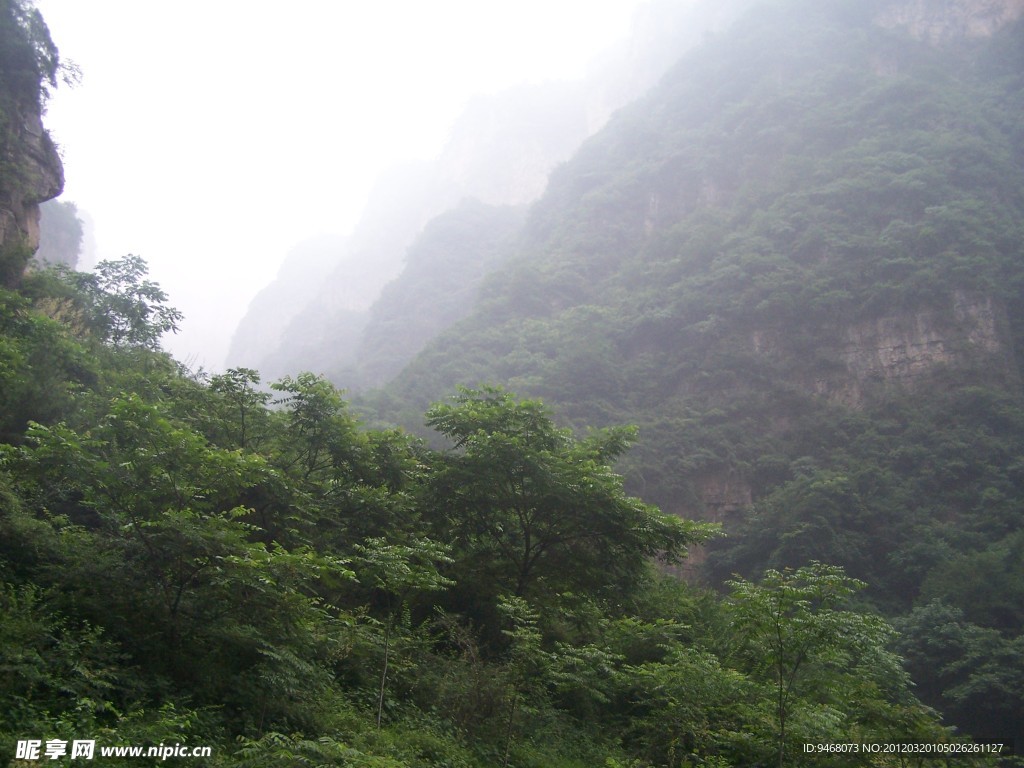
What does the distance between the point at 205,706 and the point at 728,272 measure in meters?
40.8

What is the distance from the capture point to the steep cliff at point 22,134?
690 inches

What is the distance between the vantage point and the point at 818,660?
24.0 ft

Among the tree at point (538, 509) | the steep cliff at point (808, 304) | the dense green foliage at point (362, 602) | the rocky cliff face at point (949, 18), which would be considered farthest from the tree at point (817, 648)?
the rocky cliff face at point (949, 18)

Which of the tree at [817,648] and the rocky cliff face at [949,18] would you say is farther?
the rocky cliff face at [949,18]

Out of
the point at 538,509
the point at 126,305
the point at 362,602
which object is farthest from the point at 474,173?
the point at 362,602

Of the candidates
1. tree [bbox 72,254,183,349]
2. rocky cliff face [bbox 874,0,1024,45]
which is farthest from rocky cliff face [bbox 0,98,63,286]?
rocky cliff face [bbox 874,0,1024,45]

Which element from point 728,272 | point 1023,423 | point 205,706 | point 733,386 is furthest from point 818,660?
point 728,272

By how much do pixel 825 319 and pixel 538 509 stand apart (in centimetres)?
3297

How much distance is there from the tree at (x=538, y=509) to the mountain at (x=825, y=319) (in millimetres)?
12070

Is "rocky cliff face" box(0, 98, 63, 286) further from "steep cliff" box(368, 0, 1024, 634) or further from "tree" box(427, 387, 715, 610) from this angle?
"steep cliff" box(368, 0, 1024, 634)

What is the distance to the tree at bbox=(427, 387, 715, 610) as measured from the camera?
418 inches

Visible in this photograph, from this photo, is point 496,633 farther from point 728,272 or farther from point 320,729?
point 728,272

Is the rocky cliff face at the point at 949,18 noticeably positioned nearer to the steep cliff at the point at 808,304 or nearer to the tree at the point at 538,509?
the steep cliff at the point at 808,304

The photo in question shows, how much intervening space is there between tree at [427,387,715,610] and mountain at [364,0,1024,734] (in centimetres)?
1207
